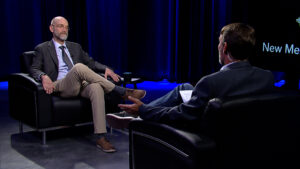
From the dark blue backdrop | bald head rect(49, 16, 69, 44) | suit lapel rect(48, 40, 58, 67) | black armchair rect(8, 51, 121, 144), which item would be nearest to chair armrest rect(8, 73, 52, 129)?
black armchair rect(8, 51, 121, 144)

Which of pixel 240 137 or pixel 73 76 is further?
pixel 73 76

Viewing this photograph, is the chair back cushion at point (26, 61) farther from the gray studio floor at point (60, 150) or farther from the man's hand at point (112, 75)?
the man's hand at point (112, 75)

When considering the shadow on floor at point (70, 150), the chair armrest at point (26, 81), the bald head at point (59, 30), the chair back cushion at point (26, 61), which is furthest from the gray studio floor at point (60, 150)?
the bald head at point (59, 30)

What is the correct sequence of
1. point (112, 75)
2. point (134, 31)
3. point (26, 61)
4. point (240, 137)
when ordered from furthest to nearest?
1. point (134, 31)
2. point (112, 75)
3. point (26, 61)
4. point (240, 137)

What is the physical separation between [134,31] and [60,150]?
442 centimetres

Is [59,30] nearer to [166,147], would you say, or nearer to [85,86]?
[85,86]

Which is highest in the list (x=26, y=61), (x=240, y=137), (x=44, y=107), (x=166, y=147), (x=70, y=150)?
(x=26, y=61)

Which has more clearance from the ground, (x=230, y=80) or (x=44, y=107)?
(x=230, y=80)

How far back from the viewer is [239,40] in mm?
1690

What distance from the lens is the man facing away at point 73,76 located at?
10.4 feet

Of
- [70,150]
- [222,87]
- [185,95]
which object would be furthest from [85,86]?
[222,87]

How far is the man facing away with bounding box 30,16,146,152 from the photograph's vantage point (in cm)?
316

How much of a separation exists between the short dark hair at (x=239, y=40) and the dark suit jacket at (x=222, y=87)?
0.05m

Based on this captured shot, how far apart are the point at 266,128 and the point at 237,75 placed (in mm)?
272
